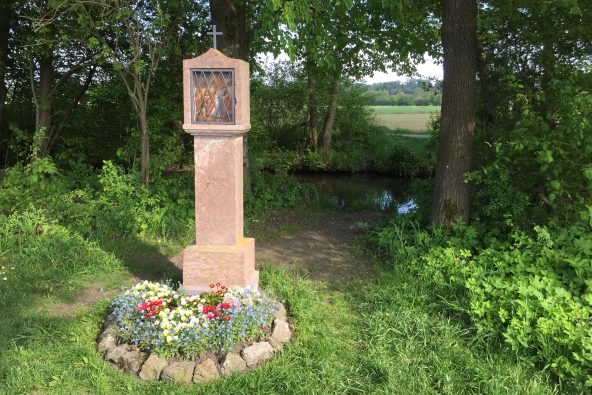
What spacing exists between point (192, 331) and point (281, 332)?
2.76ft

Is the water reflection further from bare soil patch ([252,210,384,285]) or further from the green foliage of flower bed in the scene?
the green foliage of flower bed

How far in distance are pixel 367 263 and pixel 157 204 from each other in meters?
3.89

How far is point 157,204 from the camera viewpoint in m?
8.69

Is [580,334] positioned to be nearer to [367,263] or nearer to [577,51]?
[367,263]

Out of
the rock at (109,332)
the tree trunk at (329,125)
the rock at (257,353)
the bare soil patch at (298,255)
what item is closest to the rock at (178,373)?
the rock at (257,353)

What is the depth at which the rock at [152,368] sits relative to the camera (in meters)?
4.11

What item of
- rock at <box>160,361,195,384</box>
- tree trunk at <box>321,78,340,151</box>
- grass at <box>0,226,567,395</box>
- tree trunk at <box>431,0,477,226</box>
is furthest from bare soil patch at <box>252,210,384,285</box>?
tree trunk at <box>321,78,340,151</box>

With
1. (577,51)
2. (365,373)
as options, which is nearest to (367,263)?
(365,373)

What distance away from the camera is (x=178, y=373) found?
4.06 metres

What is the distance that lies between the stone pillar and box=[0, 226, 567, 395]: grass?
793mm

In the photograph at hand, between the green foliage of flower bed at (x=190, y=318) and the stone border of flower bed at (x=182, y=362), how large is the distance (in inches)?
3.4

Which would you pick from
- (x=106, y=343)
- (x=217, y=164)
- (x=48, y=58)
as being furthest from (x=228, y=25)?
(x=106, y=343)

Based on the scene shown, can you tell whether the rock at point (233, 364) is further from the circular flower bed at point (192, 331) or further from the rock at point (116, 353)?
the rock at point (116, 353)

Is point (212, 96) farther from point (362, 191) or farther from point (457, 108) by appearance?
point (362, 191)
